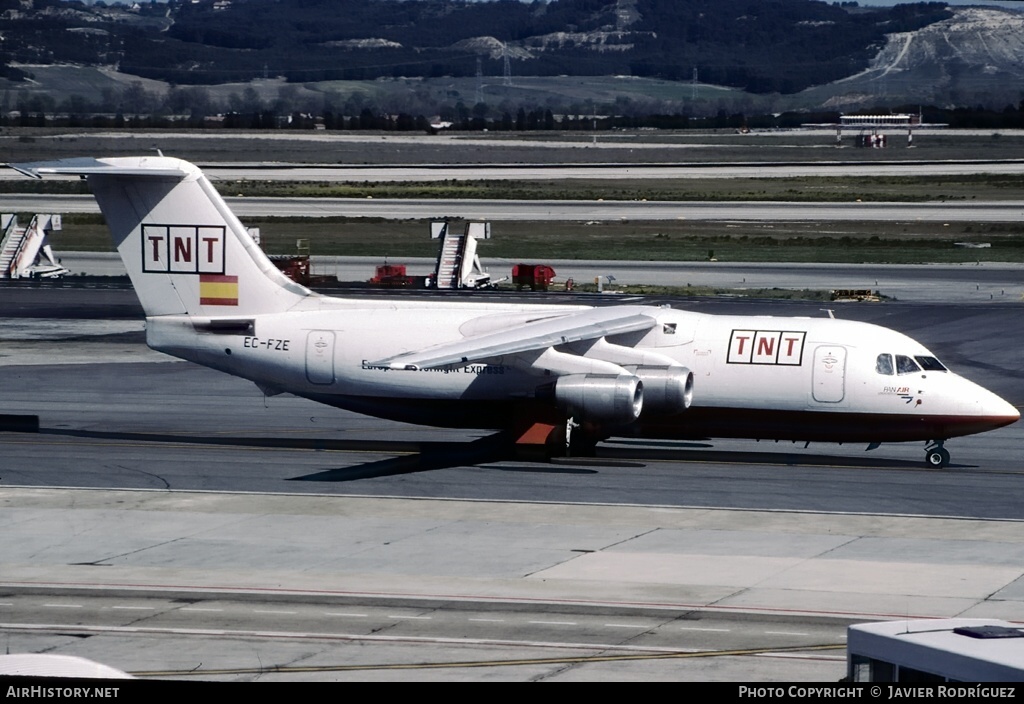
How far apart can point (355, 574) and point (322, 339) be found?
37.4 feet

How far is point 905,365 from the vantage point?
106 feet

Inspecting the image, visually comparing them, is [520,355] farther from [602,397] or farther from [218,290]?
[218,290]

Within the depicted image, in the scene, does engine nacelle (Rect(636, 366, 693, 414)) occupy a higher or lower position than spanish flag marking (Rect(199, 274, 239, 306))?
lower

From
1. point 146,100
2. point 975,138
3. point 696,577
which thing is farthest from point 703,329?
point 975,138

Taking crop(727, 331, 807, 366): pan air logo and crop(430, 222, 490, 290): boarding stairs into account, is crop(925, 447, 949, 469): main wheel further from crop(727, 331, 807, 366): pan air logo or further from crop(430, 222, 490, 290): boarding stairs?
crop(430, 222, 490, 290): boarding stairs

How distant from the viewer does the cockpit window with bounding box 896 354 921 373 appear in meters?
32.2

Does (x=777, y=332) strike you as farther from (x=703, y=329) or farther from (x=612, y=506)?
(x=612, y=506)

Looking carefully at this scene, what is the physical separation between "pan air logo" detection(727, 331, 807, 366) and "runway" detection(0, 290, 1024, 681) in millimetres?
2437

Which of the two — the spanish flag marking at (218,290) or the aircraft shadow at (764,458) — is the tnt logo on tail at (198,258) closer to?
the spanish flag marking at (218,290)

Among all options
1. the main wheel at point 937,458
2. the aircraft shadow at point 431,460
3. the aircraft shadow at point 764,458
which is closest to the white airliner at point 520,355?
the main wheel at point 937,458

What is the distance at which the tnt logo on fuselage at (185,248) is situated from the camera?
3478 centimetres

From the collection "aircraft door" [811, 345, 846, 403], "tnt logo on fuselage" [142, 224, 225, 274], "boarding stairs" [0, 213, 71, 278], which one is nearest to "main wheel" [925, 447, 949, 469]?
"aircraft door" [811, 345, 846, 403]

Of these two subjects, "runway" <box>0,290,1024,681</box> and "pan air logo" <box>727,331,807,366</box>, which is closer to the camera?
"runway" <box>0,290,1024,681</box>

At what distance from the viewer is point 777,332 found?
3278cm
